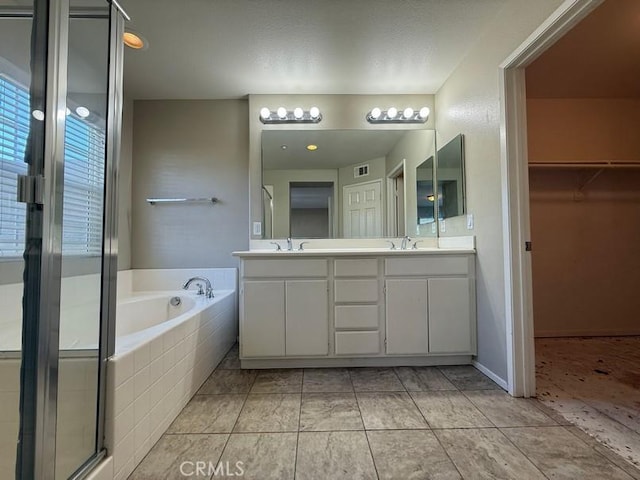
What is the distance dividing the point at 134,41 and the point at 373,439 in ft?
8.84

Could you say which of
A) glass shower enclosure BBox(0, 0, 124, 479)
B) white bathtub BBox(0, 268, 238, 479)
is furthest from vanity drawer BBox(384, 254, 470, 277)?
glass shower enclosure BBox(0, 0, 124, 479)

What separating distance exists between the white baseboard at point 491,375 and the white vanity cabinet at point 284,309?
3.43 ft

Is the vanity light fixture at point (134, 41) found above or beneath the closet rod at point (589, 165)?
above

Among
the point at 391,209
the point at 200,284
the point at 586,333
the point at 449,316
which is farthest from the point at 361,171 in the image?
the point at 586,333

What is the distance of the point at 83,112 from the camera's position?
1092 millimetres

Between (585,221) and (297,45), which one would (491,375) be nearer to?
(585,221)

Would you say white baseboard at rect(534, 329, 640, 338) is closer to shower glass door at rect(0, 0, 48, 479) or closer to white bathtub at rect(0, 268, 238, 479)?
white bathtub at rect(0, 268, 238, 479)

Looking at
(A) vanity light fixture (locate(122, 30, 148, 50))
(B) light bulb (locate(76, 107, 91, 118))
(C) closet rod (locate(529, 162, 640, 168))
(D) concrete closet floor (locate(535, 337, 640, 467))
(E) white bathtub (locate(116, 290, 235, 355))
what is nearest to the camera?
(B) light bulb (locate(76, 107, 91, 118))

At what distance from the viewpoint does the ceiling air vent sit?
2.61 m

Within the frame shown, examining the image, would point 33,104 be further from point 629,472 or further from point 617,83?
point 617,83

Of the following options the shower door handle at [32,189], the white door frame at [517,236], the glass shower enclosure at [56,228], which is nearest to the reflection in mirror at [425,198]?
the white door frame at [517,236]

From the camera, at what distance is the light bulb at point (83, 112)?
106 cm

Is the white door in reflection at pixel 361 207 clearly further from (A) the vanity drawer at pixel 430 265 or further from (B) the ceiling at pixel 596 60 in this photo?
(B) the ceiling at pixel 596 60

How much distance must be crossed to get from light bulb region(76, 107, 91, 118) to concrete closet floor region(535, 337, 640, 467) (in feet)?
8.12
